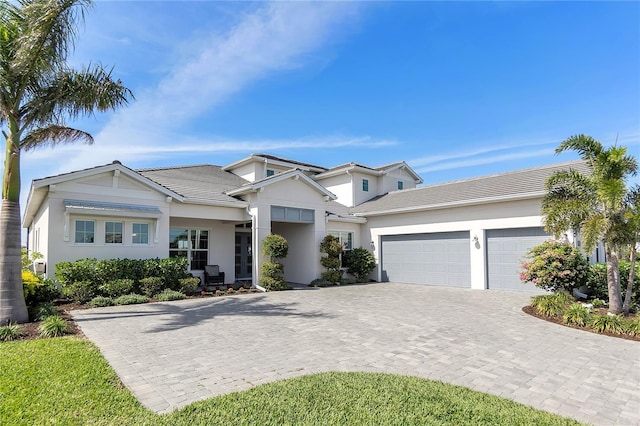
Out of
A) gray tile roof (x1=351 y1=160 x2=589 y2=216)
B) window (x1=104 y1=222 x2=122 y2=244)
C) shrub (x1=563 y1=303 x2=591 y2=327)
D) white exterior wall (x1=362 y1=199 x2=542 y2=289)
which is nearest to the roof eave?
gray tile roof (x1=351 y1=160 x2=589 y2=216)

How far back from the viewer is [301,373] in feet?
17.3

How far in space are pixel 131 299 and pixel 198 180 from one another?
856 centimetres

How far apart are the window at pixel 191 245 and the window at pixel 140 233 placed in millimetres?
2058

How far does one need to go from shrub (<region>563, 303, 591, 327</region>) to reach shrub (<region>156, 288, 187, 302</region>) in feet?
39.0

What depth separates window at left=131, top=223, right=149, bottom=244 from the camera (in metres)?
13.3

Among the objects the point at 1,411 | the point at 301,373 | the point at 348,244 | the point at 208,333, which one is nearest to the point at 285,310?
the point at 208,333

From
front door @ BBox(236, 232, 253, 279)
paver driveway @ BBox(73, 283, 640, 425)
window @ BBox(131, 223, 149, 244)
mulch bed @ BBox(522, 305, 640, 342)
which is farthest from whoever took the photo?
front door @ BBox(236, 232, 253, 279)

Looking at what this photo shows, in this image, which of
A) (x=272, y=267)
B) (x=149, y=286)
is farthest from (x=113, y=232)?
(x=272, y=267)

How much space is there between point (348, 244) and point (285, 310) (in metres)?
10.2

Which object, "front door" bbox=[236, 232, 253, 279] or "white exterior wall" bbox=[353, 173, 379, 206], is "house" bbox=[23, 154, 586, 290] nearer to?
"front door" bbox=[236, 232, 253, 279]

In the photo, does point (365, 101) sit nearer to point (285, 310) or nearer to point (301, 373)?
point (285, 310)

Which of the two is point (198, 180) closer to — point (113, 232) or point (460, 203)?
point (113, 232)

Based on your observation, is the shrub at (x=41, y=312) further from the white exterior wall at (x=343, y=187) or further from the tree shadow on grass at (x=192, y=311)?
the white exterior wall at (x=343, y=187)

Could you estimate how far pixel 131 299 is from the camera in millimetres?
11219
